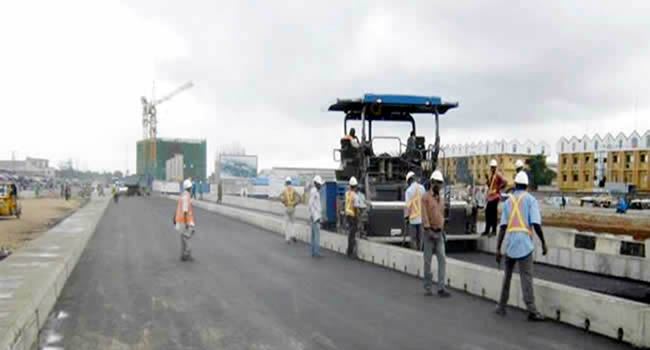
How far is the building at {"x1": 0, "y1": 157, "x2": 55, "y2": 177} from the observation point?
534 ft

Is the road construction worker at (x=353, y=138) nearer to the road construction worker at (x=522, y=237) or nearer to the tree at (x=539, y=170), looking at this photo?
the road construction worker at (x=522, y=237)

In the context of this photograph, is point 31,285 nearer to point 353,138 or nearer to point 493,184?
point 353,138

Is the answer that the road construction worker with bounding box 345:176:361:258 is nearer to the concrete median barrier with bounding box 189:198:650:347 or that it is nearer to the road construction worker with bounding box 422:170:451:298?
the concrete median barrier with bounding box 189:198:650:347

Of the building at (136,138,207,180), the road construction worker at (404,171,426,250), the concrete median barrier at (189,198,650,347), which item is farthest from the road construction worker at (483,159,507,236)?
the building at (136,138,207,180)

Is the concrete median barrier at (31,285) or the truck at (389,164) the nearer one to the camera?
the concrete median barrier at (31,285)

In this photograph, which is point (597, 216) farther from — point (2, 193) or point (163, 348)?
point (2, 193)

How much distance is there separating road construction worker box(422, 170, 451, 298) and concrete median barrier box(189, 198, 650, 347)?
542mm

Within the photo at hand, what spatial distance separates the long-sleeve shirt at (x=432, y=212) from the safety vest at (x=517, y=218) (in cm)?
153

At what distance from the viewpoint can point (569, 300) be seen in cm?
764

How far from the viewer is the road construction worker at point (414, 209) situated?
11.8 metres

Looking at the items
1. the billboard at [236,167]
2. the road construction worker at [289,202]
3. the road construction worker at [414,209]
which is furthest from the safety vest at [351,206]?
the billboard at [236,167]

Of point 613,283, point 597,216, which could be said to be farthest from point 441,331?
point 597,216

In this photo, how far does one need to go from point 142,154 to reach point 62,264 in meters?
92.8

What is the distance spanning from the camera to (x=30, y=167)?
176500 millimetres
